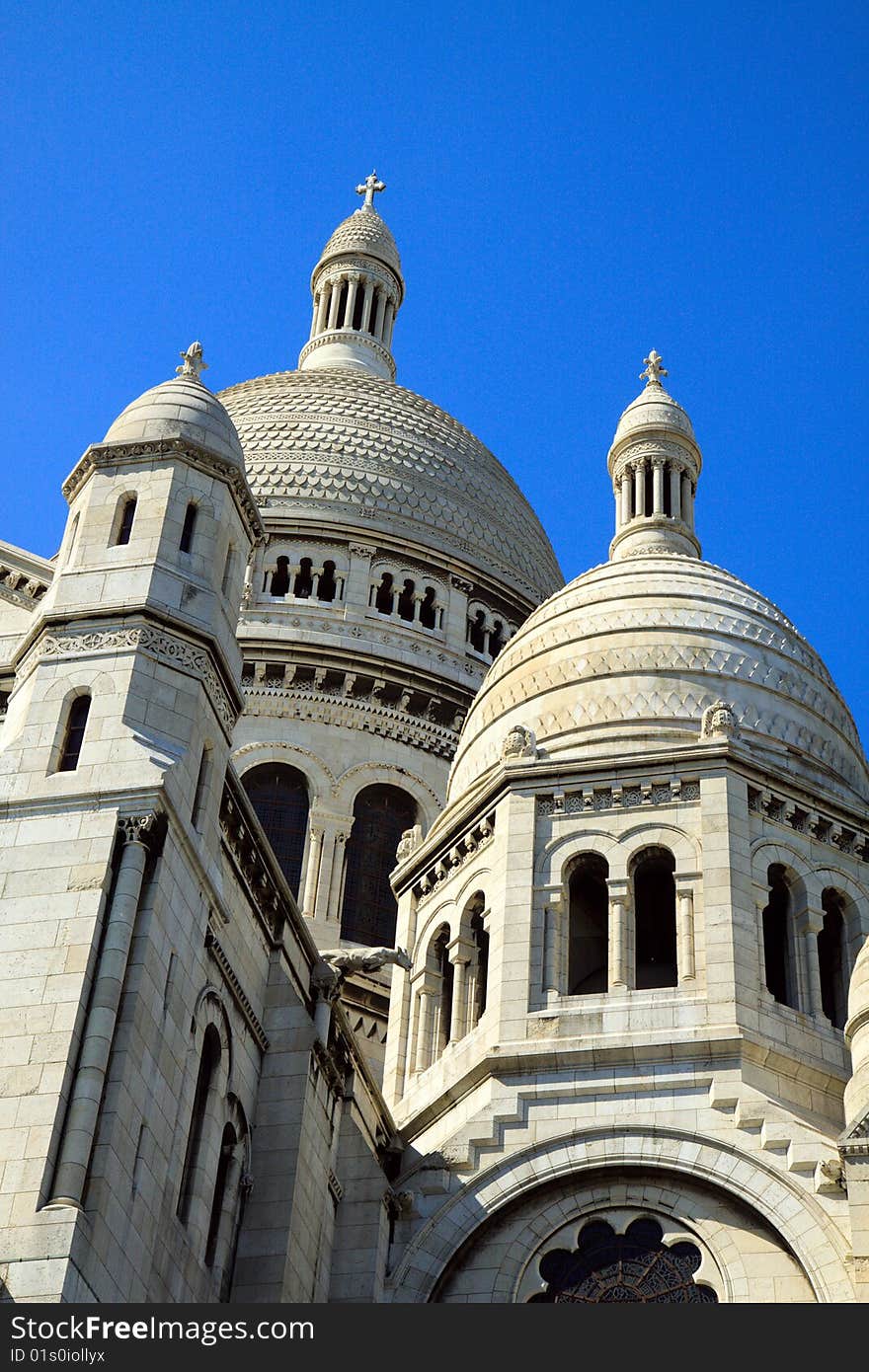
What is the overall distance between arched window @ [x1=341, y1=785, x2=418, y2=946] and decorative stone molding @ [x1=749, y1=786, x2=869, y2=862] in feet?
40.8

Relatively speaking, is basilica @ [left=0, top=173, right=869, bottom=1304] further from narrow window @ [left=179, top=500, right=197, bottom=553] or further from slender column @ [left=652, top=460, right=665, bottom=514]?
slender column @ [left=652, top=460, right=665, bottom=514]

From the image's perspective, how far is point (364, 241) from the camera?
63.4 meters

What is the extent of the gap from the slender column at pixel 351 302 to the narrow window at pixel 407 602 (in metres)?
13.8

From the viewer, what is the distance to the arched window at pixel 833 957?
31609 mm

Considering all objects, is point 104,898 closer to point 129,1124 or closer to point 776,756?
point 129,1124

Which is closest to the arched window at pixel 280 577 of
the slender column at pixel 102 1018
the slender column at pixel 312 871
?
the slender column at pixel 312 871

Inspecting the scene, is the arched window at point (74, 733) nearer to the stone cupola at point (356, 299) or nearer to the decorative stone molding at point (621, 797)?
the decorative stone molding at point (621, 797)

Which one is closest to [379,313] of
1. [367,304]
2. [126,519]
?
[367,304]

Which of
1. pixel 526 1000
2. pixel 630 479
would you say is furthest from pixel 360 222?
pixel 526 1000

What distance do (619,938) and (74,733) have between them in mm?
9408

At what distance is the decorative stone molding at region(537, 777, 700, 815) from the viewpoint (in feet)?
105

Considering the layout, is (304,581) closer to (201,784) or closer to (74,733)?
(201,784)

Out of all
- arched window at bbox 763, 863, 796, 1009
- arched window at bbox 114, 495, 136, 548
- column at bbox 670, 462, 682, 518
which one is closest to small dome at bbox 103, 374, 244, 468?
arched window at bbox 114, 495, 136, 548

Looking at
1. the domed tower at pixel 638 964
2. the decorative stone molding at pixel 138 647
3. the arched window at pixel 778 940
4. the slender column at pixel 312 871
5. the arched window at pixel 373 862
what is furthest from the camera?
the arched window at pixel 373 862
